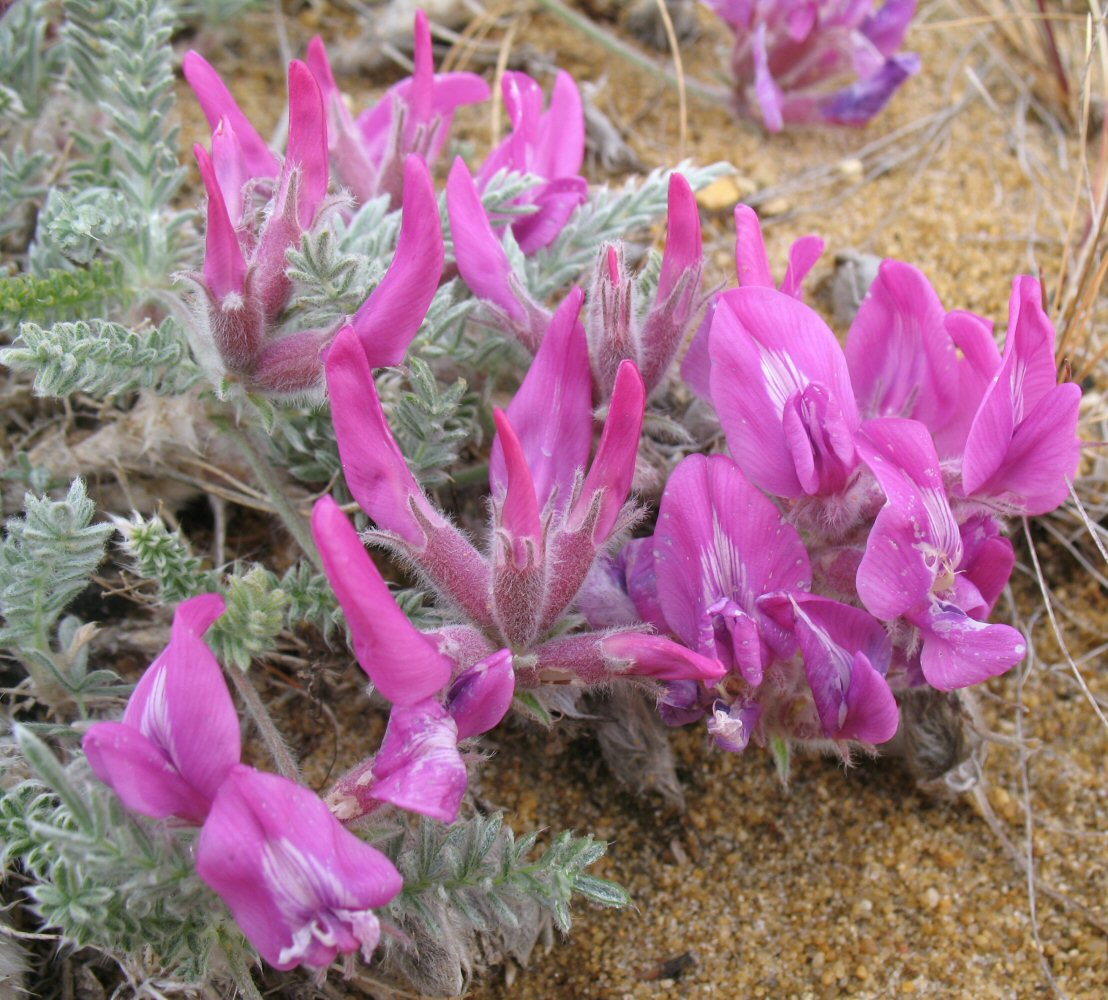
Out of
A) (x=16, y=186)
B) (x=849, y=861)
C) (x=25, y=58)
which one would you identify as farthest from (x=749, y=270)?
(x=25, y=58)

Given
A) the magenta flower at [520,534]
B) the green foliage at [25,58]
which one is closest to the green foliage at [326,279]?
the magenta flower at [520,534]

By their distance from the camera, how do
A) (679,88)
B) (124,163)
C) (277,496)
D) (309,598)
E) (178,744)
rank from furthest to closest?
(679,88)
(124,163)
(277,496)
(309,598)
(178,744)

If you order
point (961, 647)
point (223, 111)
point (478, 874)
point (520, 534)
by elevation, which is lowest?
point (478, 874)

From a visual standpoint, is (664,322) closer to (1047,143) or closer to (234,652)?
(234,652)

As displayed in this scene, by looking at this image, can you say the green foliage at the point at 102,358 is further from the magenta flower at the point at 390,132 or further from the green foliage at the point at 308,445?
the magenta flower at the point at 390,132

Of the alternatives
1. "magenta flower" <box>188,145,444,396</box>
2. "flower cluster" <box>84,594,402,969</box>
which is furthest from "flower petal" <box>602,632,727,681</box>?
"magenta flower" <box>188,145,444,396</box>

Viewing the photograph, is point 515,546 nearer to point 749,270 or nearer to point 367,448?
point 367,448
